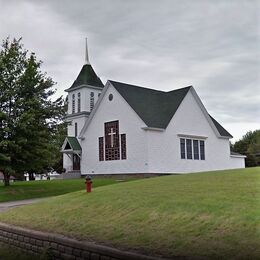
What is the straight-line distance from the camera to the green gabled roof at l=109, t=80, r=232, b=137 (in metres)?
38.9

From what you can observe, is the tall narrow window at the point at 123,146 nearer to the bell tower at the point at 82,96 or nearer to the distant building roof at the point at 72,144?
the distant building roof at the point at 72,144

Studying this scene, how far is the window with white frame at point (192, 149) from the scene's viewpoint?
4081 cm

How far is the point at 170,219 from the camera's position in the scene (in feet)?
32.0

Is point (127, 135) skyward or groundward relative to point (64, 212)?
skyward

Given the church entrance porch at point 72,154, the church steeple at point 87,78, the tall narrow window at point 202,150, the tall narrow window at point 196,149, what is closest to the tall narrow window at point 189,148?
the tall narrow window at point 196,149

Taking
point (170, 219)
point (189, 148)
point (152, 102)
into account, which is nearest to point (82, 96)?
point (152, 102)

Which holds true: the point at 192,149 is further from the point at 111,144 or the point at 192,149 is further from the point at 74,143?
the point at 74,143

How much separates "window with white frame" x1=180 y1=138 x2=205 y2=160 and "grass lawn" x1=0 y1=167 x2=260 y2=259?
26108 mm

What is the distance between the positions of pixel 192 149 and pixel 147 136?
626 cm

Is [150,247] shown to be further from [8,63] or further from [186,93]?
[186,93]

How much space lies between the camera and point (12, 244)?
12.7 metres

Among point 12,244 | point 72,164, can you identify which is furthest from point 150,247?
point 72,164

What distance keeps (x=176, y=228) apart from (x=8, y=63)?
2079 centimetres

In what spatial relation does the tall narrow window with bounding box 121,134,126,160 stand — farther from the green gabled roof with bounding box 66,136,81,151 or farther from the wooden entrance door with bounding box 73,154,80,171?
the wooden entrance door with bounding box 73,154,80,171
